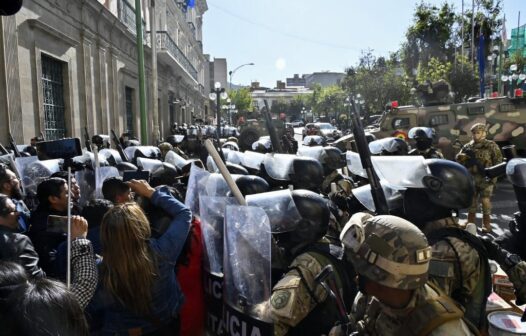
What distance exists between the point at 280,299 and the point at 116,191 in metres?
1.83

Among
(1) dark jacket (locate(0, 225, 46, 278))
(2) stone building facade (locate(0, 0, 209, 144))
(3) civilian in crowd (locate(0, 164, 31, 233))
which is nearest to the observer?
(1) dark jacket (locate(0, 225, 46, 278))

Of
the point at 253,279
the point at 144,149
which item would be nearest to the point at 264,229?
the point at 253,279

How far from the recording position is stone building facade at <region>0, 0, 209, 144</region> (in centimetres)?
934

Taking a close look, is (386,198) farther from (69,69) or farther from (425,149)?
(69,69)

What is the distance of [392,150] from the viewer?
668 centimetres

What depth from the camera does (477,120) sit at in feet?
40.8

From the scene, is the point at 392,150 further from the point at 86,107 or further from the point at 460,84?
the point at 460,84

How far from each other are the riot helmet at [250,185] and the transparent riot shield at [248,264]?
1.21 m

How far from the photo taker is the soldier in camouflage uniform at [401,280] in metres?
1.57

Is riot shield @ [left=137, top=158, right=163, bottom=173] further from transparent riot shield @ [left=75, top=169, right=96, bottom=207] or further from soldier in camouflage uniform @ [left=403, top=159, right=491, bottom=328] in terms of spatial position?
soldier in camouflage uniform @ [left=403, top=159, right=491, bottom=328]

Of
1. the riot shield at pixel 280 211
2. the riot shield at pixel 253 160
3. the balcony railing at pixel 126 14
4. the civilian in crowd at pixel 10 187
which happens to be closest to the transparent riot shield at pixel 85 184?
the civilian in crowd at pixel 10 187

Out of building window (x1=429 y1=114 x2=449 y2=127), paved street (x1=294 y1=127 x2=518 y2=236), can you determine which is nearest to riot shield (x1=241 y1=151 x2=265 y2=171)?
paved street (x1=294 y1=127 x2=518 y2=236)

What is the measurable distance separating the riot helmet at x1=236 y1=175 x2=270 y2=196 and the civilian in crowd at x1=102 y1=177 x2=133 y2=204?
0.91m

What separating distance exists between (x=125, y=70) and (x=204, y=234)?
16420mm
